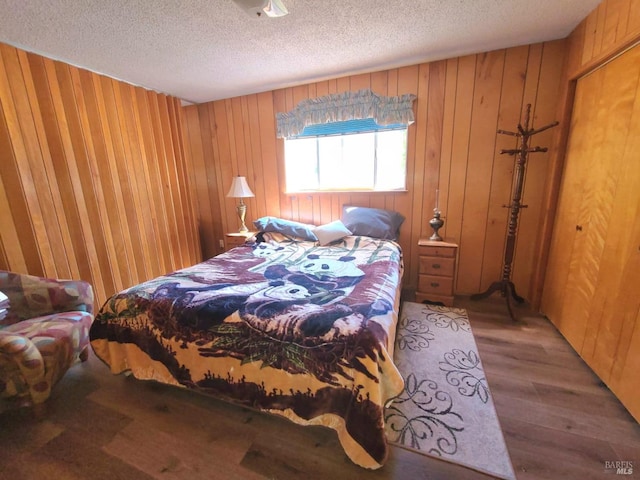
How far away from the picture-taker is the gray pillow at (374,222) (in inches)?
108

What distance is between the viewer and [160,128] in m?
3.17

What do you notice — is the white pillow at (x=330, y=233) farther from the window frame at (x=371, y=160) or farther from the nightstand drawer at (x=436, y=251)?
the nightstand drawer at (x=436, y=251)

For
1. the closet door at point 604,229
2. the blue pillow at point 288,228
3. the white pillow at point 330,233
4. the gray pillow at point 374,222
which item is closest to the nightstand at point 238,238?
the blue pillow at point 288,228

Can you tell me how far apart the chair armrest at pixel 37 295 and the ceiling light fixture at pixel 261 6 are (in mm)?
2180

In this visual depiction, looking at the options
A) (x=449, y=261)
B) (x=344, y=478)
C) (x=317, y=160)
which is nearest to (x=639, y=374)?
(x=449, y=261)

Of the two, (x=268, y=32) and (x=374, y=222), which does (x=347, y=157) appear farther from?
(x=268, y=32)

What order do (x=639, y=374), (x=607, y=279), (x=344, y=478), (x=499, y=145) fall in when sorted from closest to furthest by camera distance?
(x=344, y=478) < (x=639, y=374) < (x=607, y=279) < (x=499, y=145)

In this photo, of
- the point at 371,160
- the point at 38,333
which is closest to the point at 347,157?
the point at 371,160

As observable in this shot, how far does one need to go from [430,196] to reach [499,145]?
0.75 m

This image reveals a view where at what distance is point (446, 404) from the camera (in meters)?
1.51

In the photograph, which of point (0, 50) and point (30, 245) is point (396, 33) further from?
point (30, 245)

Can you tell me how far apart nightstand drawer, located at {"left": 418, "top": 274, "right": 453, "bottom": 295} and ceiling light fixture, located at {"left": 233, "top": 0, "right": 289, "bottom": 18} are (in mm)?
2374

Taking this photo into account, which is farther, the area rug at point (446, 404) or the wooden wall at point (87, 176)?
the wooden wall at point (87, 176)

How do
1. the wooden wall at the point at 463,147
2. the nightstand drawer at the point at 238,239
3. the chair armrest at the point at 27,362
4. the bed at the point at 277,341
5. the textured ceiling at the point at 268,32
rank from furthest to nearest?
1. the nightstand drawer at the point at 238,239
2. the wooden wall at the point at 463,147
3. the textured ceiling at the point at 268,32
4. the chair armrest at the point at 27,362
5. the bed at the point at 277,341
